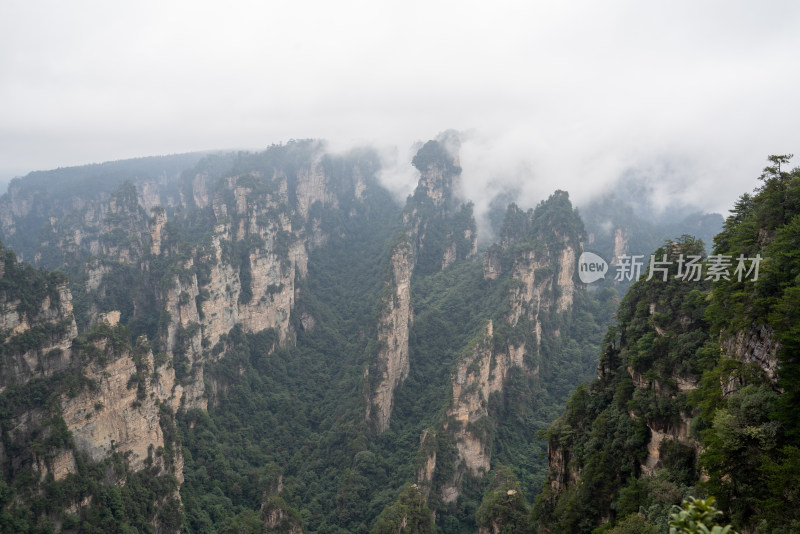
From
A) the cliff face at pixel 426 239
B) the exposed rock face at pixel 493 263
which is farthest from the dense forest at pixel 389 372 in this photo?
the cliff face at pixel 426 239

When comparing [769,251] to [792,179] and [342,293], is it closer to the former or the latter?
[792,179]

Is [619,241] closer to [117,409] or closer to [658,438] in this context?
[658,438]

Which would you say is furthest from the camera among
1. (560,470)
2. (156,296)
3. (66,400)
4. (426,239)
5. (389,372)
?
(426,239)

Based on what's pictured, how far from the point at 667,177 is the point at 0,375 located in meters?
143

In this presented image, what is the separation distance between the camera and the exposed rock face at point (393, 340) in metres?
58.4

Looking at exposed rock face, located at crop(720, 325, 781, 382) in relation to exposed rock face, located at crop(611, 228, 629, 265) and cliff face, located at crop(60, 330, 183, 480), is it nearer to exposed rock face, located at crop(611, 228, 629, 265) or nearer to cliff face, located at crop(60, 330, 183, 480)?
cliff face, located at crop(60, 330, 183, 480)

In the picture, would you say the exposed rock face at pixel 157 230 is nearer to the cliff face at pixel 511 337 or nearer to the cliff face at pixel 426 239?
the cliff face at pixel 426 239

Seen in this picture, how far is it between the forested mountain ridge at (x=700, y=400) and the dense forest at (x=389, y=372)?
90mm

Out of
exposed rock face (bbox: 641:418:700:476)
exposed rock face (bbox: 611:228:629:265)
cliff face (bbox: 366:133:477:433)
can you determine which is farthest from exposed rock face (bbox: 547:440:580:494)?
exposed rock face (bbox: 611:228:629:265)

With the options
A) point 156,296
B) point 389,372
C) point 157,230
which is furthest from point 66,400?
point 157,230

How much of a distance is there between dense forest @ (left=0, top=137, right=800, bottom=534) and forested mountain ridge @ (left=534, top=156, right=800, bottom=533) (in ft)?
0.30

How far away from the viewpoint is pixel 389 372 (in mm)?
60750

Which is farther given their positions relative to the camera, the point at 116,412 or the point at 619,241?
the point at 619,241

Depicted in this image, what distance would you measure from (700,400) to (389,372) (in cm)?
4620
